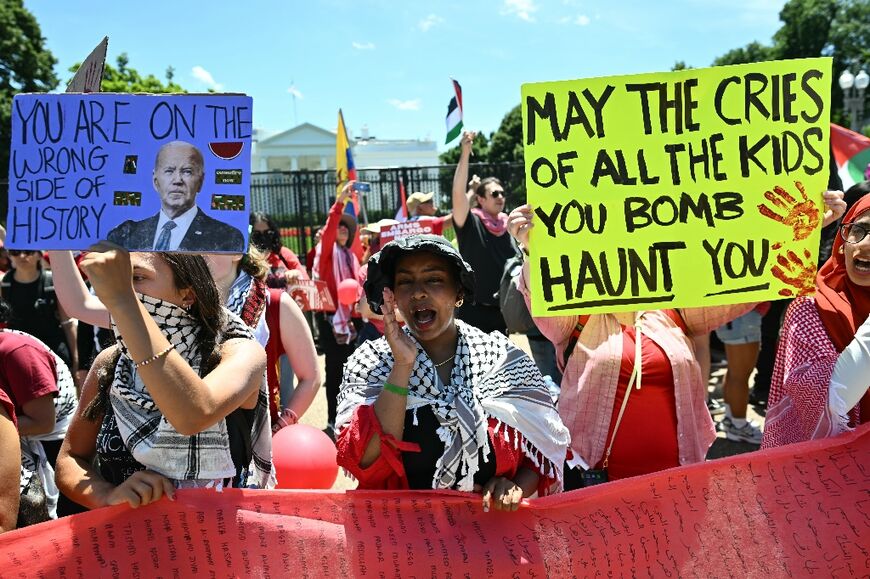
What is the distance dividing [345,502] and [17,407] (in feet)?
5.03

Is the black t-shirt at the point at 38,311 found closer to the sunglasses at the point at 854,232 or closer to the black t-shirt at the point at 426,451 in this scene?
the black t-shirt at the point at 426,451

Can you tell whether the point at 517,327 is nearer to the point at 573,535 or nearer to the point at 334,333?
the point at 573,535

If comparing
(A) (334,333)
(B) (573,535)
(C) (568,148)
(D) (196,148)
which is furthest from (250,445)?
(A) (334,333)

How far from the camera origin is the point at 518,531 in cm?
213

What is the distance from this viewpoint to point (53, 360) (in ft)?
9.50

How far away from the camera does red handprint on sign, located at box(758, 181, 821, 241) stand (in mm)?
2482

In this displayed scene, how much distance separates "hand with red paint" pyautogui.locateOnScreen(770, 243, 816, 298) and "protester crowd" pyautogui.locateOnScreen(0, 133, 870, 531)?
0.29 ft

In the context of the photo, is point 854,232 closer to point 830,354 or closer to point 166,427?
point 830,354

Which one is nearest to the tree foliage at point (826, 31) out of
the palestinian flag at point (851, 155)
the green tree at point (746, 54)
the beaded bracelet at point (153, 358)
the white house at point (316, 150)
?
the green tree at point (746, 54)

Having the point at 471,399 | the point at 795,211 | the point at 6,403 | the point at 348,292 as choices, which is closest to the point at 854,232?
the point at 795,211

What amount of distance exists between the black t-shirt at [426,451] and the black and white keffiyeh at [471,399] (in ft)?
0.10

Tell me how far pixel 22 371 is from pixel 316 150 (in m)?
70.8

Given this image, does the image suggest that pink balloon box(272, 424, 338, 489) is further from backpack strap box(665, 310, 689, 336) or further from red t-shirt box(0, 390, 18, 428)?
backpack strap box(665, 310, 689, 336)

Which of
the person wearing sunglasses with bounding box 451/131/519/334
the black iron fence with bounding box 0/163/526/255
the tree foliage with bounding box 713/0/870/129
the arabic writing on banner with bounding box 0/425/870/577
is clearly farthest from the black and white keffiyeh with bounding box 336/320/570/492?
the tree foliage with bounding box 713/0/870/129
